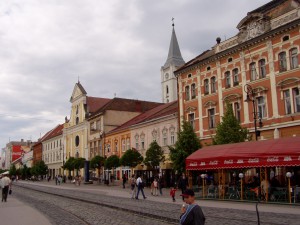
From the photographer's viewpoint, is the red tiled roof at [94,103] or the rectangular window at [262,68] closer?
the rectangular window at [262,68]

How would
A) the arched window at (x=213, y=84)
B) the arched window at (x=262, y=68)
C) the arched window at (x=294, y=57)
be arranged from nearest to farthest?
the arched window at (x=294, y=57) → the arched window at (x=262, y=68) → the arched window at (x=213, y=84)

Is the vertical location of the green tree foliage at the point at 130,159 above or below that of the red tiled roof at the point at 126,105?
below

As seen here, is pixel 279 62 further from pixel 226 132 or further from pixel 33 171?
pixel 33 171

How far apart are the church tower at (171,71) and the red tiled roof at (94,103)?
3029 cm

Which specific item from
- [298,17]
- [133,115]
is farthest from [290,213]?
[133,115]

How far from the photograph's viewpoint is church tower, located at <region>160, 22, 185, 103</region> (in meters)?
104

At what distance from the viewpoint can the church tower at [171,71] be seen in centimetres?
10375

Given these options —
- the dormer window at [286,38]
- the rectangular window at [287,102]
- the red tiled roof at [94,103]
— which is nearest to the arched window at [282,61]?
the dormer window at [286,38]

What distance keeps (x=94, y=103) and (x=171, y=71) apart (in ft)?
118

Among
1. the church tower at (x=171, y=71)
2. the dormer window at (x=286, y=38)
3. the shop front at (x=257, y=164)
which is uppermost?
the church tower at (x=171, y=71)

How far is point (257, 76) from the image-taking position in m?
31.7

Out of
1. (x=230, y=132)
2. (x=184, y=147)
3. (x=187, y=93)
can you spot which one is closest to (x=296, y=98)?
(x=230, y=132)

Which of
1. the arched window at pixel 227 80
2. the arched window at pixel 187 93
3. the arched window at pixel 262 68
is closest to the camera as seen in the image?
the arched window at pixel 262 68

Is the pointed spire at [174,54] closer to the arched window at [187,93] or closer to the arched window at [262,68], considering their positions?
the arched window at [187,93]
